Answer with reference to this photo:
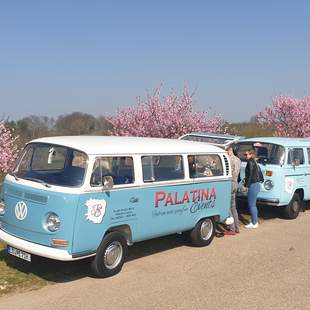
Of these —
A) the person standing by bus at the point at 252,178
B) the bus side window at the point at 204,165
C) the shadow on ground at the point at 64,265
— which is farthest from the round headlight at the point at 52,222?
the person standing by bus at the point at 252,178

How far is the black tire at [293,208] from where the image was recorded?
12.4m

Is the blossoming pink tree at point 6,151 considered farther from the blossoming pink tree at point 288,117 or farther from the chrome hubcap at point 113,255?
the blossoming pink tree at point 288,117

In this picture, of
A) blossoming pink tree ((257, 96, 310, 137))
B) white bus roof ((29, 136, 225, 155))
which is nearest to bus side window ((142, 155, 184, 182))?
white bus roof ((29, 136, 225, 155))

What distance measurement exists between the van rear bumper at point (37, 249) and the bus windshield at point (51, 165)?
86 cm

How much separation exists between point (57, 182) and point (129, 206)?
121 cm

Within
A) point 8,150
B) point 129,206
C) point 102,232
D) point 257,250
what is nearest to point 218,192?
point 257,250

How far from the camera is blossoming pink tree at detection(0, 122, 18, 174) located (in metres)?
13.3

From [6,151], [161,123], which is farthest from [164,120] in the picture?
[6,151]

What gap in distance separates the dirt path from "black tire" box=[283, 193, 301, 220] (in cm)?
269

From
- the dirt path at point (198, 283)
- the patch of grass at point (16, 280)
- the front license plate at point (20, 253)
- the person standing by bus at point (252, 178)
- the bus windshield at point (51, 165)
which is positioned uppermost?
the bus windshield at point (51, 165)

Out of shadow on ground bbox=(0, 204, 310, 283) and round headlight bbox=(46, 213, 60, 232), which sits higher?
round headlight bbox=(46, 213, 60, 232)

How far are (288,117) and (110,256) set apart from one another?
23.0 meters

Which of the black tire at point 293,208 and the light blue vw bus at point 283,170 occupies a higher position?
the light blue vw bus at point 283,170

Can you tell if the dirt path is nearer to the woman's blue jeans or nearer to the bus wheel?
the bus wheel
